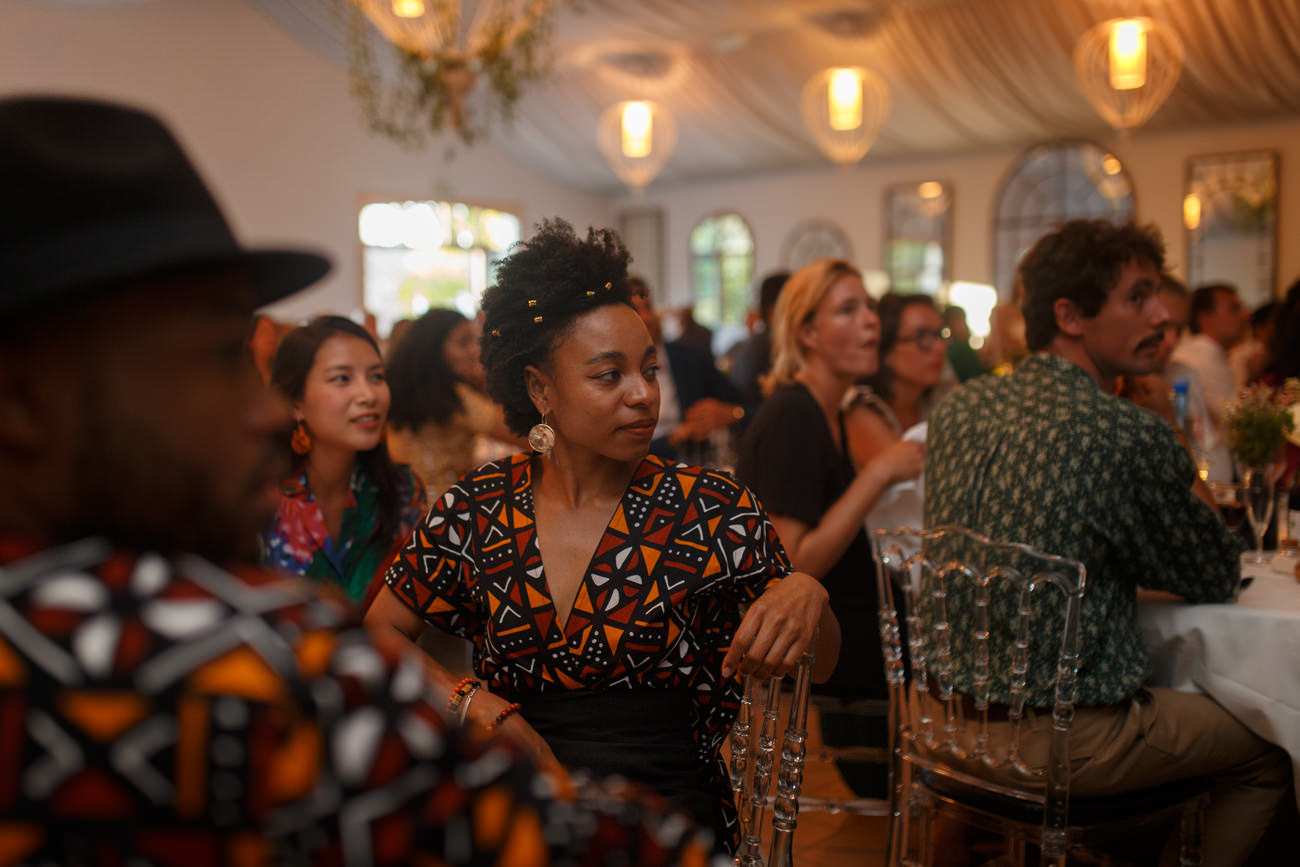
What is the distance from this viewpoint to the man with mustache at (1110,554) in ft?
7.18

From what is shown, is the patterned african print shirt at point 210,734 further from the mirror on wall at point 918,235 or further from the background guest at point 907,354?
the mirror on wall at point 918,235

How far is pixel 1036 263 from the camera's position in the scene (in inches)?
104

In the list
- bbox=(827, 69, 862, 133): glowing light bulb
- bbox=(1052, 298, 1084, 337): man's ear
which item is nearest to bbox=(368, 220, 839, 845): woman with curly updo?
bbox=(1052, 298, 1084, 337): man's ear

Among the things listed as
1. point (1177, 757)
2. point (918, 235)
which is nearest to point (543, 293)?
point (1177, 757)

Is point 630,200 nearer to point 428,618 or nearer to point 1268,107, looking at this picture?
point 1268,107

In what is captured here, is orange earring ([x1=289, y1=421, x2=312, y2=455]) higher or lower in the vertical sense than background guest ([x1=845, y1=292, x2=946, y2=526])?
lower

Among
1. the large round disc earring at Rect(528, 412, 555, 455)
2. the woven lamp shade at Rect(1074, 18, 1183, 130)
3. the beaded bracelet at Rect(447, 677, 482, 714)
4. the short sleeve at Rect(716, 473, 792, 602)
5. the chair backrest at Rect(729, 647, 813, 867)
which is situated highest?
the woven lamp shade at Rect(1074, 18, 1183, 130)

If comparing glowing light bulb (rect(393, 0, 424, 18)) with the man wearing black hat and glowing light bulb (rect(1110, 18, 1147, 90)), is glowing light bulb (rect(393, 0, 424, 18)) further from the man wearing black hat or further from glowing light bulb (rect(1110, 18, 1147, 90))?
the man wearing black hat

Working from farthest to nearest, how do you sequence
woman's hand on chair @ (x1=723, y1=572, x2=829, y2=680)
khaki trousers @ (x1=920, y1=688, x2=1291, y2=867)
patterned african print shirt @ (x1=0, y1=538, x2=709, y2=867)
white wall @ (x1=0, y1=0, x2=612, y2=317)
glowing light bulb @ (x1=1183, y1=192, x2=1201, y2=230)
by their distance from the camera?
glowing light bulb @ (x1=1183, y1=192, x2=1201, y2=230)
white wall @ (x1=0, y1=0, x2=612, y2=317)
khaki trousers @ (x1=920, y1=688, x2=1291, y2=867)
woman's hand on chair @ (x1=723, y1=572, x2=829, y2=680)
patterned african print shirt @ (x1=0, y1=538, x2=709, y2=867)

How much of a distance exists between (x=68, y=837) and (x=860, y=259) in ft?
46.1

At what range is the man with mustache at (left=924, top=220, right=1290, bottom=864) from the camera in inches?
86.1

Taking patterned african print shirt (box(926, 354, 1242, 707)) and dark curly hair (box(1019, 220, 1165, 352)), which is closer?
patterned african print shirt (box(926, 354, 1242, 707))

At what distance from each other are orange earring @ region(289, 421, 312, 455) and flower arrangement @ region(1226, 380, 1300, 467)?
8.20 feet

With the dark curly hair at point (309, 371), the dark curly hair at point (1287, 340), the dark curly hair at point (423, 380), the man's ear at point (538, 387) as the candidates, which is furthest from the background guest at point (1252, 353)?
the man's ear at point (538, 387)
